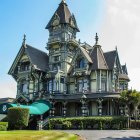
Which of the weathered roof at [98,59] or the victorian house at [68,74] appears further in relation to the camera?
the weathered roof at [98,59]

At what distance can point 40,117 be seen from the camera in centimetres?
4838

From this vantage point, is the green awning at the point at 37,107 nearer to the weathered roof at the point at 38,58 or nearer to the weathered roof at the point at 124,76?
the weathered roof at the point at 38,58

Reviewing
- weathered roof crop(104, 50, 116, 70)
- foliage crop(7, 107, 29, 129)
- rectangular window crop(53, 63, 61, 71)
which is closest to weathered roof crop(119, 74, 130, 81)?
weathered roof crop(104, 50, 116, 70)

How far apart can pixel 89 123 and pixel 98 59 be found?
13.5m

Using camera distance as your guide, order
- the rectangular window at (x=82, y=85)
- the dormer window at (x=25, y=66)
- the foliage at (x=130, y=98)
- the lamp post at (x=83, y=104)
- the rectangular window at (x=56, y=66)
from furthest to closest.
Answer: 1. the dormer window at (x=25, y=66)
2. the rectangular window at (x=56, y=66)
3. the rectangular window at (x=82, y=85)
4. the lamp post at (x=83, y=104)
5. the foliage at (x=130, y=98)

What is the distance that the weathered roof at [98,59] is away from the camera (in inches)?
2002

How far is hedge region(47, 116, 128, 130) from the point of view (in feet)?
133

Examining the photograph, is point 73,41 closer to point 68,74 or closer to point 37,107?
point 68,74

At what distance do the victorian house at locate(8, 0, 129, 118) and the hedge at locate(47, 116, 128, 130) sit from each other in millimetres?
4993

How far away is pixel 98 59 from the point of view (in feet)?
170

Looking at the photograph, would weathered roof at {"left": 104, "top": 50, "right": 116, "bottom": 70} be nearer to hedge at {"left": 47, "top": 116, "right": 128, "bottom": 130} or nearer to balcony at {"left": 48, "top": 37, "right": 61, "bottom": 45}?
balcony at {"left": 48, "top": 37, "right": 61, "bottom": 45}

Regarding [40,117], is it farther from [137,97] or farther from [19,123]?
[137,97]

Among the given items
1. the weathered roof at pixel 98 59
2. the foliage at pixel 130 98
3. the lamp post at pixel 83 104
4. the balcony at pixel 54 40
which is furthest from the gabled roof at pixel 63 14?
the foliage at pixel 130 98

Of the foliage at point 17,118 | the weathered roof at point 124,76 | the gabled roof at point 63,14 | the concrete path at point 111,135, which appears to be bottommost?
the concrete path at point 111,135
